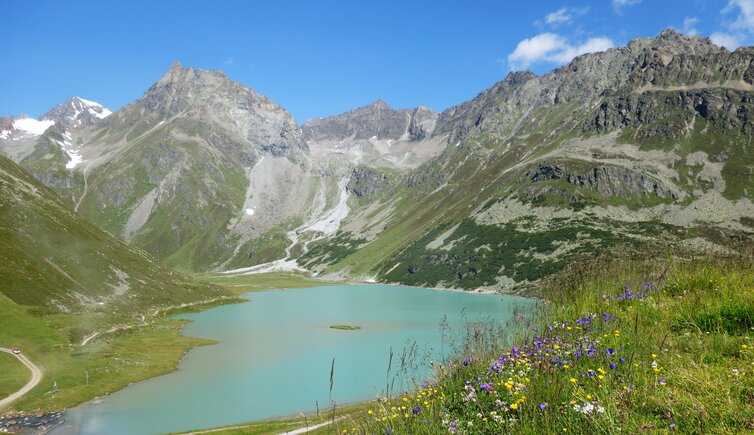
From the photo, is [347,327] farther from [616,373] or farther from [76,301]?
[616,373]

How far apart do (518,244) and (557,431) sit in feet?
667

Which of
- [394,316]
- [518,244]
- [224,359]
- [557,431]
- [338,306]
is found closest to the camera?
[557,431]

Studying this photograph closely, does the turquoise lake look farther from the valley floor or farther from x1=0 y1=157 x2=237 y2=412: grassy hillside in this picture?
x1=0 y1=157 x2=237 y2=412: grassy hillside

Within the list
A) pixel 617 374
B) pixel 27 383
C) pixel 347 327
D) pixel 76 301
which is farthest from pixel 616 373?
pixel 76 301

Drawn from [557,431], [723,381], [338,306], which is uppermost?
[723,381]

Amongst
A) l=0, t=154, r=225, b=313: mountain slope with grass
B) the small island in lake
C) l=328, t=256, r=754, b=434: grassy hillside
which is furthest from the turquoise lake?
l=0, t=154, r=225, b=313: mountain slope with grass

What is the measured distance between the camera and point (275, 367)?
70.2 meters

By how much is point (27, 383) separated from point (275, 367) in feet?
105

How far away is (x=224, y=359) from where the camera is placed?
77375 mm

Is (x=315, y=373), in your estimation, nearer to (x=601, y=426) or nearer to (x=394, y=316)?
(x=394, y=316)

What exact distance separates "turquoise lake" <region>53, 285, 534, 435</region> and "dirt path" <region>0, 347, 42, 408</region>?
8.32 m

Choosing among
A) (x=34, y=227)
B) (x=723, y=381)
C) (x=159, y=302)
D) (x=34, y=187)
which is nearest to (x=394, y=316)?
(x=159, y=302)

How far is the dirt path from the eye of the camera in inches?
2084

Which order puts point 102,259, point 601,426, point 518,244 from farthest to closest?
point 518,244, point 102,259, point 601,426
